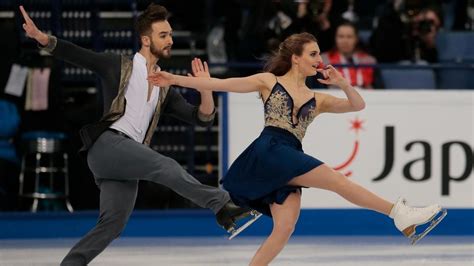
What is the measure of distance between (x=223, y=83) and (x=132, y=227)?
14.0 feet

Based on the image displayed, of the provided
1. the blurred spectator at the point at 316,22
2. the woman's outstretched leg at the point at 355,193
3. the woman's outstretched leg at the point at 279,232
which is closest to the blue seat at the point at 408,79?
the blurred spectator at the point at 316,22

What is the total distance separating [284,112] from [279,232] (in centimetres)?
70

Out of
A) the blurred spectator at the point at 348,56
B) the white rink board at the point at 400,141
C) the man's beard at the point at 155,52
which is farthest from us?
the blurred spectator at the point at 348,56

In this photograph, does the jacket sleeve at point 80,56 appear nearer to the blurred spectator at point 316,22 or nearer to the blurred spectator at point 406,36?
the blurred spectator at point 316,22

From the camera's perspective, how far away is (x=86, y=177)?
440 inches

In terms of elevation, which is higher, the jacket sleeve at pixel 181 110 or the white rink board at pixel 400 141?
the jacket sleeve at pixel 181 110

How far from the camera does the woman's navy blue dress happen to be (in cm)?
665

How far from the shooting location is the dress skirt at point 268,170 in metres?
6.64

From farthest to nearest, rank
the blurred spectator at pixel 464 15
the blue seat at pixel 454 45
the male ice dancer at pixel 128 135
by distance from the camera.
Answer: the blurred spectator at pixel 464 15, the blue seat at pixel 454 45, the male ice dancer at pixel 128 135

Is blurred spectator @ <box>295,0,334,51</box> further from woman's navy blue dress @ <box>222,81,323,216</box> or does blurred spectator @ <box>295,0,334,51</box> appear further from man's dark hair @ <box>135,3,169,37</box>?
woman's navy blue dress @ <box>222,81,323,216</box>

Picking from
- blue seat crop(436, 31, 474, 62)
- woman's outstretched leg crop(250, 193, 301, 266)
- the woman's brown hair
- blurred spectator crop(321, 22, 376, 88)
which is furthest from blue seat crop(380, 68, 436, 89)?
woman's outstretched leg crop(250, 193, 301, 266)

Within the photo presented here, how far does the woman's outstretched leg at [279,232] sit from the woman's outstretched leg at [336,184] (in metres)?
0.12

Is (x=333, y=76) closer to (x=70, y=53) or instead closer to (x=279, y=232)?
(x=279, y=232)

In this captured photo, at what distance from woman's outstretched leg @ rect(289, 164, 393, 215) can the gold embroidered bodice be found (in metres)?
0.32
